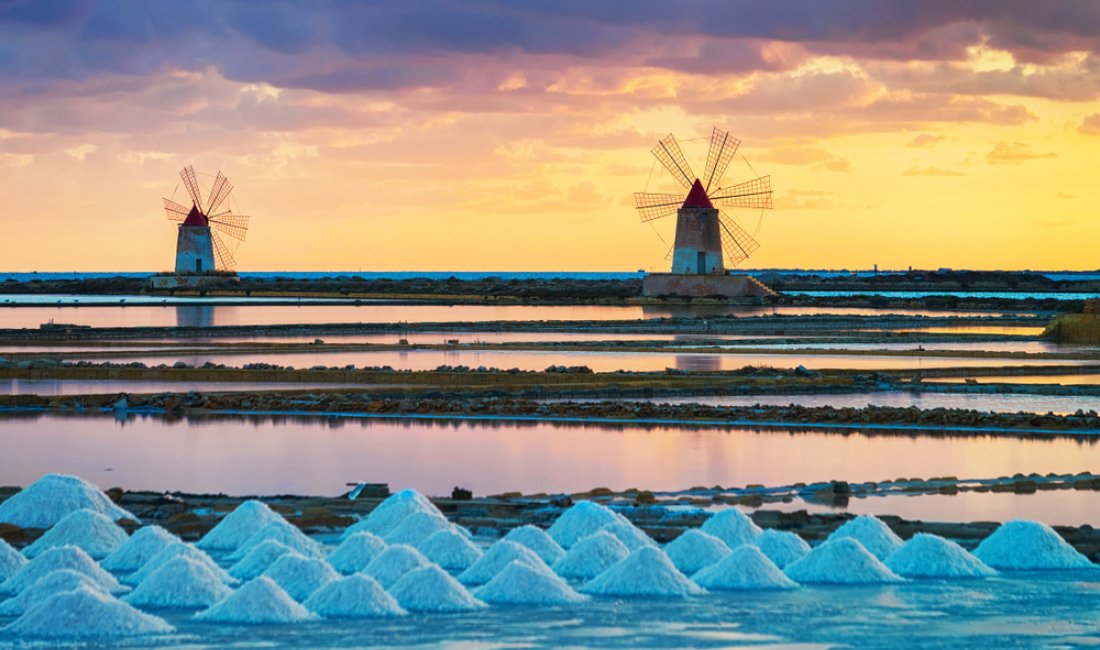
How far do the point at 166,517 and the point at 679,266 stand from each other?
139 feet

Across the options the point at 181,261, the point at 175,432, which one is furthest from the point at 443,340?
the point at 181,261

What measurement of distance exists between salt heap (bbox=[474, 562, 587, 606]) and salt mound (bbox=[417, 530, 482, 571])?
26.6 inches

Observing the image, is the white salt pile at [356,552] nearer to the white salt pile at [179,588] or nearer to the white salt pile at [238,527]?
the white salt pile at [238,527]

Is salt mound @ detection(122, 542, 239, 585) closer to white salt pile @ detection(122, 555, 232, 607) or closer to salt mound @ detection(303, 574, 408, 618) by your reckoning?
white salt pile @ detection(122, 555, 232, 607)

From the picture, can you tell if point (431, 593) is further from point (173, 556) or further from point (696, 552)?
point (696, 552)

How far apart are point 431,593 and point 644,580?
4.22 ft

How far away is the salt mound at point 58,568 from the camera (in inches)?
375

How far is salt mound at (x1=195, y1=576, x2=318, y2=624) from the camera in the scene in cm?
883

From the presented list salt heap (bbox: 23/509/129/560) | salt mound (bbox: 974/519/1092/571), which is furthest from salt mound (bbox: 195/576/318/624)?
salt mound (bbox: 974/519/1092/571)

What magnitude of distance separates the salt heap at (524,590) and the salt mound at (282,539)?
1.40 meters

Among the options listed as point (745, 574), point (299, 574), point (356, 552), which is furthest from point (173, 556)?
point (745, 574)

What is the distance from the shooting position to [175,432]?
17453mm

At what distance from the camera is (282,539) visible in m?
10.4

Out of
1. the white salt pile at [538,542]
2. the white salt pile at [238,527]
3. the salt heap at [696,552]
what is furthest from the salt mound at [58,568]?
the salt heap at [696,552]
